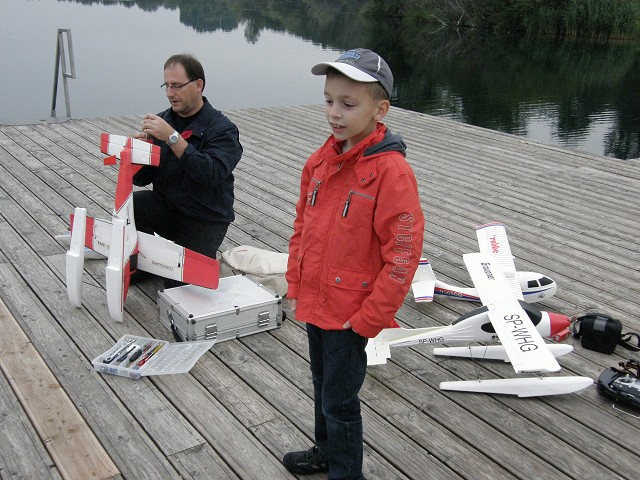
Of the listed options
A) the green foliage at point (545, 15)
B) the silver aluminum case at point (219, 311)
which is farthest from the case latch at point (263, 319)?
the green foliage at point (545, 15)

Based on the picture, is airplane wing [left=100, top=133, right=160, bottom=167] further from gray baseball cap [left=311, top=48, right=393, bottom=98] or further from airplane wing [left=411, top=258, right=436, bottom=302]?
gray baseball cap [left=311, top=48, right=393, bottom=98]

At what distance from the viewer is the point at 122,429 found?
2.71 m

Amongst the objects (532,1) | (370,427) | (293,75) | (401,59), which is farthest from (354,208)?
(532,1)

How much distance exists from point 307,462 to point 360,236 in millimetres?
935

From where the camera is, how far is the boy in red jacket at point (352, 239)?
1.98 metres

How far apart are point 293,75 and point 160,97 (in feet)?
16.0

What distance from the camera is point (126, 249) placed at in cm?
348

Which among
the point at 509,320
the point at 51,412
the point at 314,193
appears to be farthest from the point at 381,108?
the point at 51,412

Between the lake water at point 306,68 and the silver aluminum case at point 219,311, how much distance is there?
18.6 ft

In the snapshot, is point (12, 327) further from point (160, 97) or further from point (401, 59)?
point (401, 59)

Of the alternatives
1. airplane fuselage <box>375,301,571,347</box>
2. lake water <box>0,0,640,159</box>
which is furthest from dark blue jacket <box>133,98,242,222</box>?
lake water <box>0,0,640,159</box>

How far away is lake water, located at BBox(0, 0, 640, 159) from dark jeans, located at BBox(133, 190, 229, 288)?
5055 millimetres

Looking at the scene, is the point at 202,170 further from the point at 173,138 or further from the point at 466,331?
the point at 466,331

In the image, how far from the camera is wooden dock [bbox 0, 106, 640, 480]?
102 inches
